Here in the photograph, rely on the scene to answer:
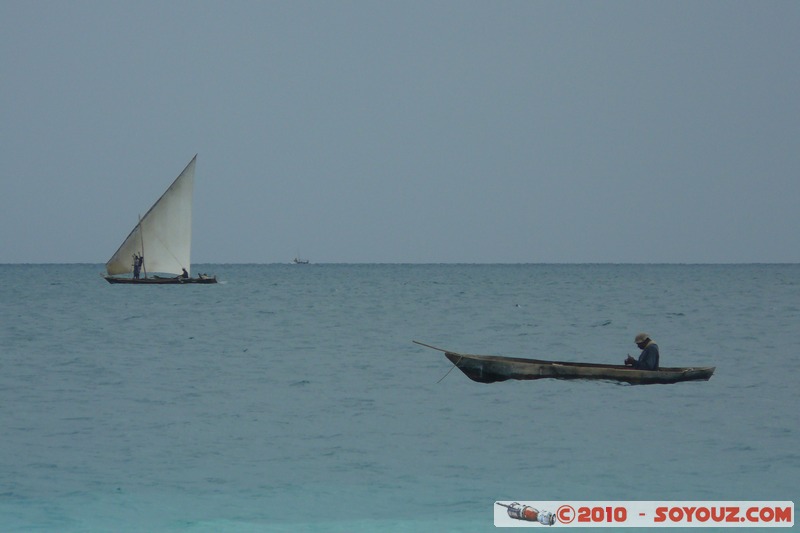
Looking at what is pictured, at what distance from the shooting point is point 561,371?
2756 centimetres

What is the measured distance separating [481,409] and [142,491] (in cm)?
1014

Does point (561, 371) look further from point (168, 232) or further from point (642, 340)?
point (168, 232)

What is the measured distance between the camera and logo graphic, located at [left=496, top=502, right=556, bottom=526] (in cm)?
1413

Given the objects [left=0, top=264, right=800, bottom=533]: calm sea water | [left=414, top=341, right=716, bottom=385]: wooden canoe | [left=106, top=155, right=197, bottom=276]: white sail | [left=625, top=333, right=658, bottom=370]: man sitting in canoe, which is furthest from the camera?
[left=106, top=155, right=197, bottom=276]: white sail

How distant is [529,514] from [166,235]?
6994 centimetres

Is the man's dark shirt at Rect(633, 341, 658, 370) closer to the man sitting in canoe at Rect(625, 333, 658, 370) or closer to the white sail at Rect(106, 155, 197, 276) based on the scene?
the man sitting in canoe at Rect(625, 333, 658, 370)

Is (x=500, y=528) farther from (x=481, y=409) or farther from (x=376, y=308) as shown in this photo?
(x=376, y=308)

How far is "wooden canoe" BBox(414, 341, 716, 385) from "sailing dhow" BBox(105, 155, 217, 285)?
181 ft

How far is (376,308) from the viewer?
250 ft

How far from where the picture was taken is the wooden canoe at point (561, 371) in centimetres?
2678

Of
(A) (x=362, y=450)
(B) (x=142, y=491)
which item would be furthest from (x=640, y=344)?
(B) (x=142, y=491)

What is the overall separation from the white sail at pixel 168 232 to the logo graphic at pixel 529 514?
67.8 m

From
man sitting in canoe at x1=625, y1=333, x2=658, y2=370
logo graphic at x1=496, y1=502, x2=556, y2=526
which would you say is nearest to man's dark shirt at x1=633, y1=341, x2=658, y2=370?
man sitting in canoe at x1=625, y1=333, x2=658, y2=370

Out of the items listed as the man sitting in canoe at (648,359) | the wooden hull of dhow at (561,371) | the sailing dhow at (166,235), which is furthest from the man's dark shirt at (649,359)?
the sailing dhow at (166,235)
